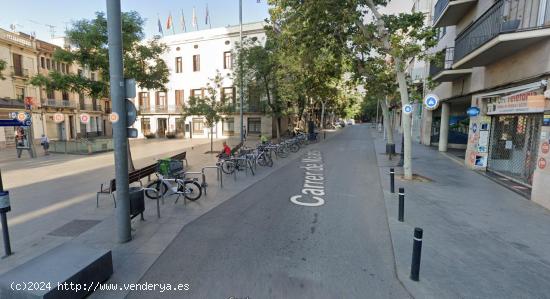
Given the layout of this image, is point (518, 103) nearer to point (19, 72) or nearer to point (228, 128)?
point (228, 128)

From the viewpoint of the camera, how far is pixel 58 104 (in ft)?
100

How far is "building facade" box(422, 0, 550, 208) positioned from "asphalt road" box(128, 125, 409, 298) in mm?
5503

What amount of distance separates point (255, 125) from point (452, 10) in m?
22.7

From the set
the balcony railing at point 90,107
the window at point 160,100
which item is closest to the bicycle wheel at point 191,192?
the window at point 160,100

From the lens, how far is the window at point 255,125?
104ft

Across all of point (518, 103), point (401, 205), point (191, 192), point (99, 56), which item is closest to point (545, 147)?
point (518, 103)

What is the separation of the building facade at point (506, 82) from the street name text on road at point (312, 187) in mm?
5835

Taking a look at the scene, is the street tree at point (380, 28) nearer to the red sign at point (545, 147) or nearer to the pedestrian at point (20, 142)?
the red sign at point (545, 147)

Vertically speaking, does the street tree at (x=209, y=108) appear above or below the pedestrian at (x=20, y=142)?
above

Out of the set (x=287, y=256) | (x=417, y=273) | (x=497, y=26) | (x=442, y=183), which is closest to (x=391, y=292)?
(x=417, y=273)

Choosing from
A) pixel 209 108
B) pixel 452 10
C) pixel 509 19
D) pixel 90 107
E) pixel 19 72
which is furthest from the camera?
pixel 90 107

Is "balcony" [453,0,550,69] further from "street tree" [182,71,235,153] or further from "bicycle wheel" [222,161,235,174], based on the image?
"street tree" [182,71,235,153]

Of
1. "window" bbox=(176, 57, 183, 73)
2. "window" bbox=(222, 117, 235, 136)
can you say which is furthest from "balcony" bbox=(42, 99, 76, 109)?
"window" bbox=(222, 117, 235, 136)

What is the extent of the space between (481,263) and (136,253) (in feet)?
18.7
